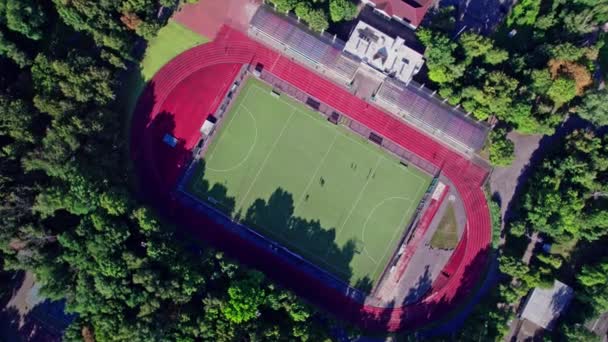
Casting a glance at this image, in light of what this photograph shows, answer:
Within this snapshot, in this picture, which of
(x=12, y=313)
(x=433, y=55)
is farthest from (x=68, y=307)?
(x=433, y=55)

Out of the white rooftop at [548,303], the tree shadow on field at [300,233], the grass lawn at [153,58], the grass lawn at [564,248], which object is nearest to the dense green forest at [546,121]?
the grass lawn at [564,248]

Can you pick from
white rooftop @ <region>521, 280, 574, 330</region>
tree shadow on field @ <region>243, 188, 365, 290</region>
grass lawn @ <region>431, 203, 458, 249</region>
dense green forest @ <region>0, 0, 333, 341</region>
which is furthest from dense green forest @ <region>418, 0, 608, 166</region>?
dense green forest @ <region>0, 0, 333, 341</region>

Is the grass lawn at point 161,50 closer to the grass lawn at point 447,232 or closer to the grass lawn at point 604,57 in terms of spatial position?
the grass lawn at point 447,232

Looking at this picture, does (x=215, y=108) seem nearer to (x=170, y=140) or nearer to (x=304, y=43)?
(x=170, y=140)

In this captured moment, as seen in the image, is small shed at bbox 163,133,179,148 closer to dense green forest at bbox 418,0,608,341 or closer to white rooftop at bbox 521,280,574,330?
dense green forest at bbox 418,0,608,341

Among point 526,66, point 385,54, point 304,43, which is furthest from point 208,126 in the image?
point 526,66

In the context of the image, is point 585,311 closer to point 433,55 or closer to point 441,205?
point 441,205
